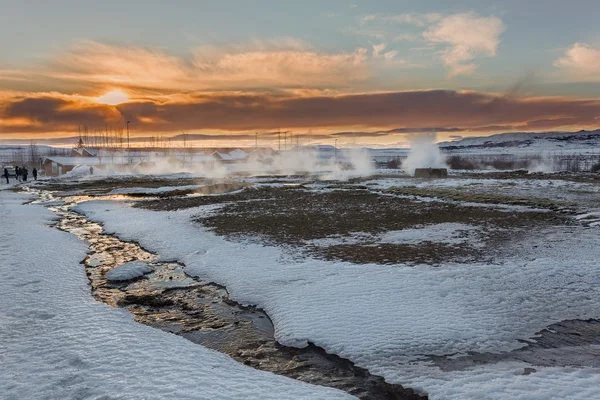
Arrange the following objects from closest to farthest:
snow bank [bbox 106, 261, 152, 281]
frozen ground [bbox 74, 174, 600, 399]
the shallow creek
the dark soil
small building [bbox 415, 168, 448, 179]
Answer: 1. frozen ground [bbox 74, 174, 600, 399]
2. the shallow creek
3. snow bank [bbox 106, 261, 152, 281]
4. the dark soil
5. small building [bbox 415, 168, 448, 179]

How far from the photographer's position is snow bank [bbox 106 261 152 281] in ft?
34.4

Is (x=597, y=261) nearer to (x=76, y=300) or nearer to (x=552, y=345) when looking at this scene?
(x=552, y=345)

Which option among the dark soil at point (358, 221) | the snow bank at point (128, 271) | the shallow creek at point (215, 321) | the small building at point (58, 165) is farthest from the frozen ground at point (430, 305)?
the small building at point (58, 165)

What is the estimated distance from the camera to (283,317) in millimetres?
7746

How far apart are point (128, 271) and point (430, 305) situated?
7.76 metres

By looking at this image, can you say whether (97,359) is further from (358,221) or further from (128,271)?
(358,221)

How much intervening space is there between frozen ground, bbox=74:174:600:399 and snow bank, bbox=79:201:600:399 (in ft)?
0.07

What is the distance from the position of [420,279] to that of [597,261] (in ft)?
16.4

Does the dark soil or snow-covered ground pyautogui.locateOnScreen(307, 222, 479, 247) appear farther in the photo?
snow-covered ground pyautogui.locateOnScreen(307, 222, 479, 247)

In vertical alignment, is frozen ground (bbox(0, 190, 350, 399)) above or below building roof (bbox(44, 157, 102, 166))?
below

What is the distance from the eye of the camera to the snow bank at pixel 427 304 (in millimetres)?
5508

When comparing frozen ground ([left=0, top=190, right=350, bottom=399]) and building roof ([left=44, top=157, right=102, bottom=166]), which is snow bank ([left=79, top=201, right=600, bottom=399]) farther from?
building roof ([left=44, top=157, right=102, bottom=166])

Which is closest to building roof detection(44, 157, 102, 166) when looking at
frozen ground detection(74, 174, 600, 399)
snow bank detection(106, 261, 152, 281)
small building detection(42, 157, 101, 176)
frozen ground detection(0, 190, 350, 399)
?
small building detection(42, 157, 101, 176)

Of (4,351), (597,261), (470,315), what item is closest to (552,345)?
(470,315)
